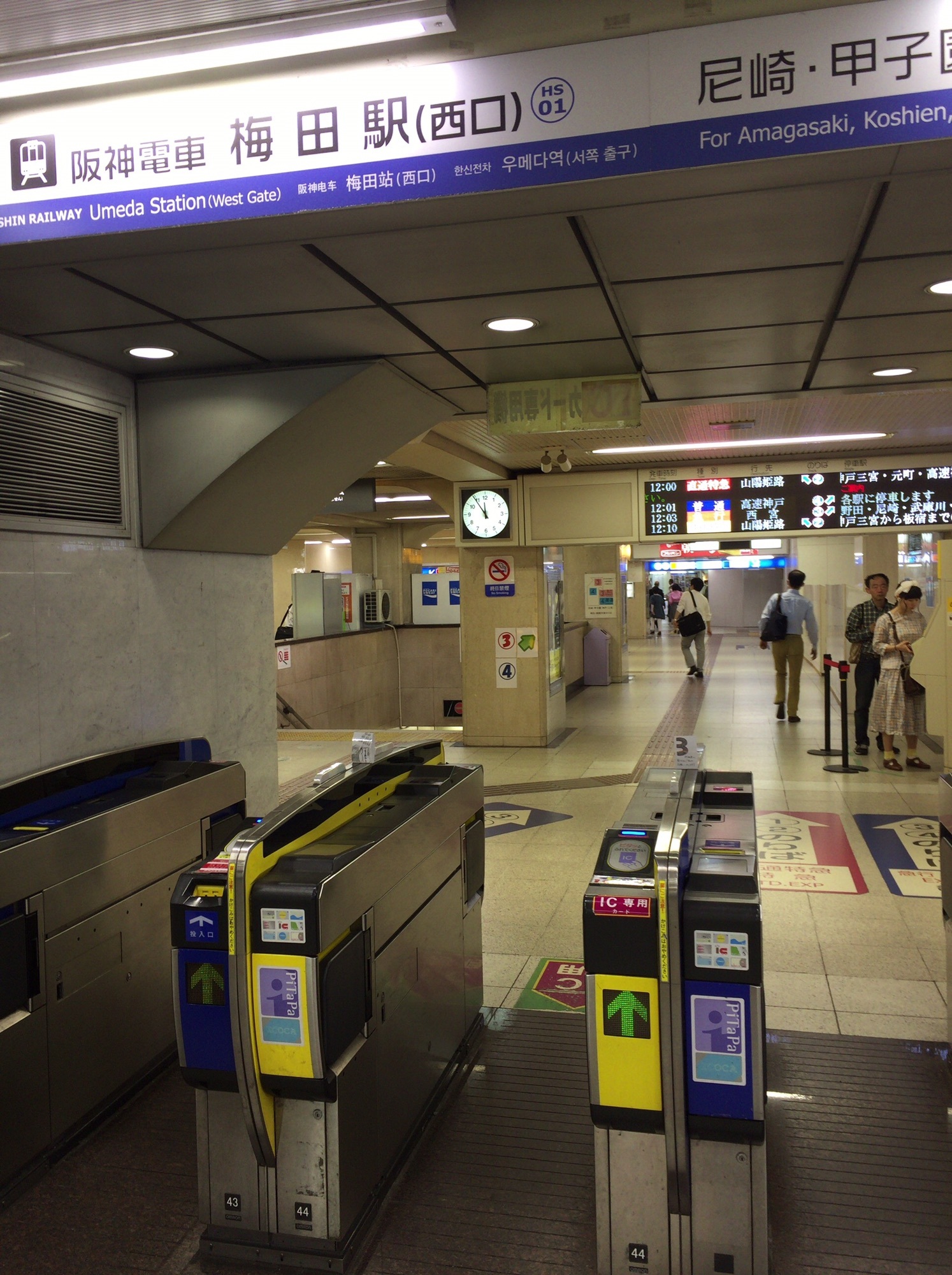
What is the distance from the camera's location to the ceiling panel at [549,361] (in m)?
4.07

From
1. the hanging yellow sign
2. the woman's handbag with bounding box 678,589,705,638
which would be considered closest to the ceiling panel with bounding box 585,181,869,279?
the hanging yellow sign

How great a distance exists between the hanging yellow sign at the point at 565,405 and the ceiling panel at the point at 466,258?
1354mm

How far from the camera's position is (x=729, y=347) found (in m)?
4.13

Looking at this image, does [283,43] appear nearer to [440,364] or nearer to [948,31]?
[948,31]

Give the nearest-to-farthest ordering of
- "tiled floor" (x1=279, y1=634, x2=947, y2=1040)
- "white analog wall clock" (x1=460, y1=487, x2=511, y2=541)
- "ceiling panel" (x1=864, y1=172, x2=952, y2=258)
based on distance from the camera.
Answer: "ceiling panel" (x1=864, y1=172, x2=952, y2=258) → "tiled floor" (x1=279, y1=634, x2=947, y2=1040) → "white analog wall clock" (x1=460, y1=487, x2=511, y2=541)

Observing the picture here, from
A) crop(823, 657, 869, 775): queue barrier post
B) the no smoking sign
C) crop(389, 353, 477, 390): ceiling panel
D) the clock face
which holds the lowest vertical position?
crop(823, 657, 869, 775): queue barrier post

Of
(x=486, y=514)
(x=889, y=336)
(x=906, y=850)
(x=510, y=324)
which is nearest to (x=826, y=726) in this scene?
(x=906, y=850)

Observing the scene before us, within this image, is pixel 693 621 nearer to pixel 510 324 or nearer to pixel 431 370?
pixel 431 370

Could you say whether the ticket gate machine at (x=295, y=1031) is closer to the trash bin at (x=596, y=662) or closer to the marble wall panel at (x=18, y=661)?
the marble wall panel at (x=18, y=661)

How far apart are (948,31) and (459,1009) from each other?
10.7 feet

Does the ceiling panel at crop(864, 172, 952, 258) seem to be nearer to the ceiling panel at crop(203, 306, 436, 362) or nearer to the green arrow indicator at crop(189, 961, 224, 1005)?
the ceiling panel at crop(203, 306, 436, 362)

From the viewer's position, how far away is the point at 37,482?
370cm

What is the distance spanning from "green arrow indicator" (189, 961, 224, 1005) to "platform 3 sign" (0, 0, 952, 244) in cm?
190

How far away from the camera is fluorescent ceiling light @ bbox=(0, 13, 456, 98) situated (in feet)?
7.53
